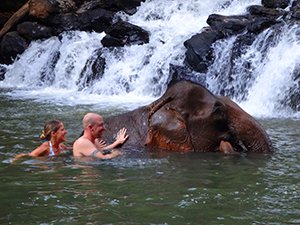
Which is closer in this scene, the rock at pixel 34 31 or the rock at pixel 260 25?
the rock at pixel 260 25

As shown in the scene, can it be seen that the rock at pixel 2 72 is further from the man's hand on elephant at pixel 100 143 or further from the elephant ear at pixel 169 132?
the elephant ear at pixel 169 132

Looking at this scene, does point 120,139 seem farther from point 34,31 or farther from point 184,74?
point 34,31

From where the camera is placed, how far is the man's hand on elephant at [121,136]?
8.90m

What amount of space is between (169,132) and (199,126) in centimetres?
41

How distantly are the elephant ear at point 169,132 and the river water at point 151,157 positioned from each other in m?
0.23

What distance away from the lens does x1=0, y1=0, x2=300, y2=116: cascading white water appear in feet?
53.8

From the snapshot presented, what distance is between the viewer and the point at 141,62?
65.8 ft

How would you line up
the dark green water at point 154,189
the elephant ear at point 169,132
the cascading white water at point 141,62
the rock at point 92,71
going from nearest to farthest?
the dark green water at point 154,189 < the elephant ear at point 169,132 < the cascading white water at point 141,62 < the rock at point 92,71

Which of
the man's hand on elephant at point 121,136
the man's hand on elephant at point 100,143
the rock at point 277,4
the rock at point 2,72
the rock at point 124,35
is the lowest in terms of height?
the man's hand on elephant at point 100,143

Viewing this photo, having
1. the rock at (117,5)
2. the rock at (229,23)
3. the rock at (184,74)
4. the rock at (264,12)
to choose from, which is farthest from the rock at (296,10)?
the rock at (117,5)

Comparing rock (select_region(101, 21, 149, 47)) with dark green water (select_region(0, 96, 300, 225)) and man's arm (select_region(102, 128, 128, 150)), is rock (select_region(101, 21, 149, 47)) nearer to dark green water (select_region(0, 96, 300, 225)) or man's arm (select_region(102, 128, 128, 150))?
dark green water (select_region(0, 96, 300, 225))

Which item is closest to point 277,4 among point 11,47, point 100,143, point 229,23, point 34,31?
point 229,23

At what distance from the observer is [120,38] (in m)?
21.6

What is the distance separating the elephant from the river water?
0.83 feet
